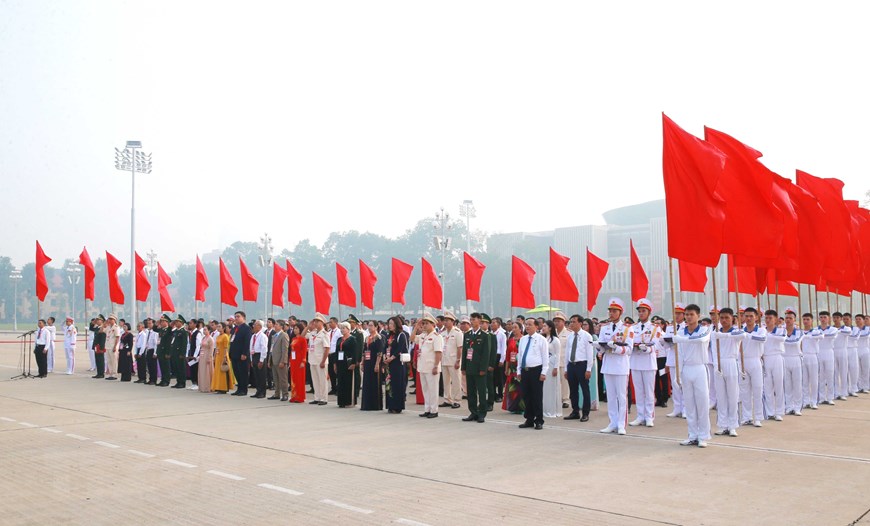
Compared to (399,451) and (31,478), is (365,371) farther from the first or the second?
(31,478)

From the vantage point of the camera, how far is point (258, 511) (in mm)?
5918

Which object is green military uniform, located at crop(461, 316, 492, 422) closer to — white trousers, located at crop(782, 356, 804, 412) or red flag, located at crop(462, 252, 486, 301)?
white trousers, located at crop(782, 356, 804, 412)

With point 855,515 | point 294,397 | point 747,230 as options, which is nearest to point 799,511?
point 855,515

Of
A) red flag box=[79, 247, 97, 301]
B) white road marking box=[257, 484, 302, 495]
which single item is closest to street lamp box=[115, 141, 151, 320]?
red flag box=[79, 247, 97, 301]

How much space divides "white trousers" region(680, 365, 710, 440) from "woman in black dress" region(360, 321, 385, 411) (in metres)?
5.79

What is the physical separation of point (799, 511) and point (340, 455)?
16.5 ft

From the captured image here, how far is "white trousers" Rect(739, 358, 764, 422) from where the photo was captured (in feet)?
36.1

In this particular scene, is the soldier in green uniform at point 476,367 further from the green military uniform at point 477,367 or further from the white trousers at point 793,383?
the white trousers at point 793,383

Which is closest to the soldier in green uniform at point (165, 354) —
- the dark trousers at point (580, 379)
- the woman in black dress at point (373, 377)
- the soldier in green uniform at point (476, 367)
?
the woman in black dress at point (373, 377)

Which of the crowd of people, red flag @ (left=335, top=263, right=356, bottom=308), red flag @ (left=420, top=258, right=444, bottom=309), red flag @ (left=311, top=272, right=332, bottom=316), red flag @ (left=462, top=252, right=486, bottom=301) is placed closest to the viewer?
the crowd of people

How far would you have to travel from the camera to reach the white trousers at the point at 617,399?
10117mm

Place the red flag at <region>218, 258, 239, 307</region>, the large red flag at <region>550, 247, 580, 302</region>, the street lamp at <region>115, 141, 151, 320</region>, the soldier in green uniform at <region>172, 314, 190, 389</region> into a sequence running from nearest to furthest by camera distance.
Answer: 1. the soldier in green uniform at <region>172, 314, 190, 389</region>
2. the large red flag at <region>550, 247, 580, 302</region>
3. the red flag at <region>218, 258, 239, 307</region>
4. the street lamp at <region>115, 141, 151, 320</region>

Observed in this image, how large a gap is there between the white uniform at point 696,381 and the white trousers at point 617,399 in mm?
1022

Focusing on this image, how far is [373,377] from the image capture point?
13.1 meters
